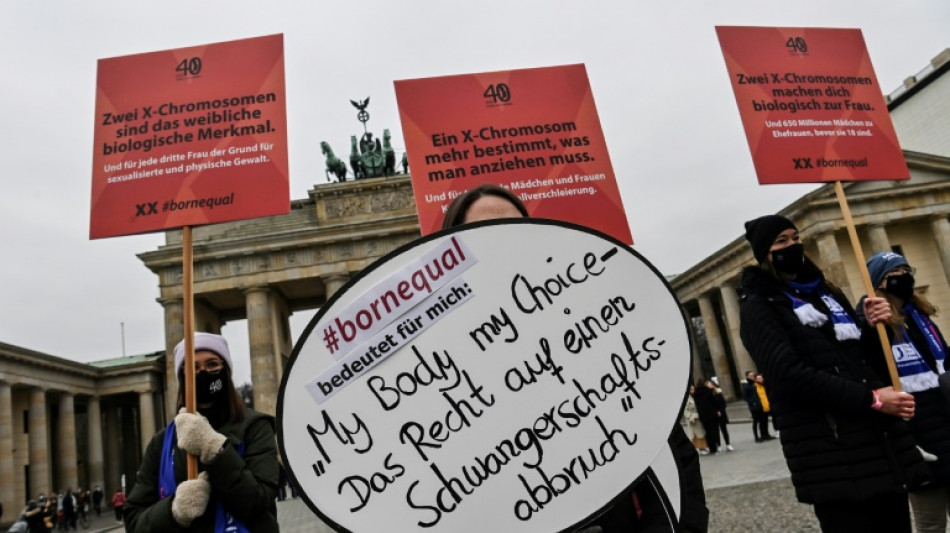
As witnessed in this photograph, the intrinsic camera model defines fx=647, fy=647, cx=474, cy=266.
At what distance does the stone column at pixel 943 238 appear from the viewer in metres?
32.9

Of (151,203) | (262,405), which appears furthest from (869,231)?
(151,203)

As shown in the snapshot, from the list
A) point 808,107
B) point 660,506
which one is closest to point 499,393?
point 660,506

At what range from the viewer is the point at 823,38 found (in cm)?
478

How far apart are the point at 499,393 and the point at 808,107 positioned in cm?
403

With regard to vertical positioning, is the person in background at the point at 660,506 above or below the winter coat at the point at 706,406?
above

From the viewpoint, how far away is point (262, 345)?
113 ft

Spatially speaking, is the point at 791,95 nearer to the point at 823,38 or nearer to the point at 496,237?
the point at 823,38

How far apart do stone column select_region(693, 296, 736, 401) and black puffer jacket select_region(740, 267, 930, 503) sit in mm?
40634

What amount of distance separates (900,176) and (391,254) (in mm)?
4465

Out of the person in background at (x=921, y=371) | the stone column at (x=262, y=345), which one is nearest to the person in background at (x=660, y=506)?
the person in background at (x=921, y=371)

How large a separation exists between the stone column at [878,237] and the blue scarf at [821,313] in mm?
33847

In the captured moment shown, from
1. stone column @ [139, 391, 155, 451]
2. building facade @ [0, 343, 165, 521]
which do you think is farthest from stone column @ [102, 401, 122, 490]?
stone column @ [139, 391, 155, 451]

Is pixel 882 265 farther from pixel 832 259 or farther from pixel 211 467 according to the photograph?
pixel 832 259

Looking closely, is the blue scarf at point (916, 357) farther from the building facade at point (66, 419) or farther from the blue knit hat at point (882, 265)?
the building facade at point (66, 419)
